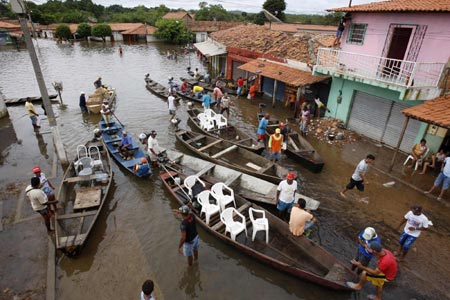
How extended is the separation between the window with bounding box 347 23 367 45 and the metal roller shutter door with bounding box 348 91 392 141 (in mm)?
2808

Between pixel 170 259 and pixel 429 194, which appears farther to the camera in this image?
pixel 429 194

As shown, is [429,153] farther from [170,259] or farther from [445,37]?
[170,259]

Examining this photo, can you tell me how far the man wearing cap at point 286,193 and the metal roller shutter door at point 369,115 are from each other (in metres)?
8.82

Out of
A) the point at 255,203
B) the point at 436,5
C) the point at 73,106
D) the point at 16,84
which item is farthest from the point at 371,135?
the point at 16,84

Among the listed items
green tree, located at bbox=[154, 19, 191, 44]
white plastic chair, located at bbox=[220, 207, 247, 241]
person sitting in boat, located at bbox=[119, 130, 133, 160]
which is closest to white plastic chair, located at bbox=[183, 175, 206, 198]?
white plastic chair, located at bbox=[220, 207, 247, 241]

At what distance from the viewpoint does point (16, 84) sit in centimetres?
2567

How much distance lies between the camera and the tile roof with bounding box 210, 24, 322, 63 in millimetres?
20656

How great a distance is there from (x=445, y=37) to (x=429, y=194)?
6.49 m

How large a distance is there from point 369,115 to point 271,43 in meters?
12.6

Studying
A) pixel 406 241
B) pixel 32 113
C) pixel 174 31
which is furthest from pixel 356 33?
pixel 174 31

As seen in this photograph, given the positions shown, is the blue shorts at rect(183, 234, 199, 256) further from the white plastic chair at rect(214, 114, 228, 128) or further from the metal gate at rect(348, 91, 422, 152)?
the metal gate at rect(348, 91, 422, 152)

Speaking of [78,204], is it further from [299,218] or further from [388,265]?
[388,265]

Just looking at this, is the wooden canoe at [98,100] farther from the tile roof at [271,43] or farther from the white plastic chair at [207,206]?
the white plastic chair at [207,206]

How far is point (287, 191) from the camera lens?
8.01m
